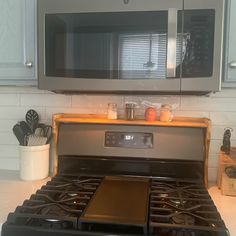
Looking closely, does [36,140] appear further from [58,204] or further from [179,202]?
[179,202]

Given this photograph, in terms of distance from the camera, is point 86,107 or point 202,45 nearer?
point 202,45

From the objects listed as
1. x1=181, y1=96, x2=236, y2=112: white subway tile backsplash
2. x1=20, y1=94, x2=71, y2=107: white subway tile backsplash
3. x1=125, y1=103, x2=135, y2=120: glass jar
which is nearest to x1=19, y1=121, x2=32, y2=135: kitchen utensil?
x1=20, y1=94, x2=71, y2=107: white subway tile backsplash

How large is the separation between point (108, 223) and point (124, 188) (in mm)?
312

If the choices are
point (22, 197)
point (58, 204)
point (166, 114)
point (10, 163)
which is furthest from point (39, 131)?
point (166, 114)

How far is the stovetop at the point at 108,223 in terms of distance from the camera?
2.64ft

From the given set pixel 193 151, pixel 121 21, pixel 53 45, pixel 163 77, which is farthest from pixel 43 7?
pixel 193 151

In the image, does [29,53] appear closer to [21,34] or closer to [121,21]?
[21,34]

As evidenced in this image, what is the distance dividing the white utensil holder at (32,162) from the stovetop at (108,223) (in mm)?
191

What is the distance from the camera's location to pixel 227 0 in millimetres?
1073

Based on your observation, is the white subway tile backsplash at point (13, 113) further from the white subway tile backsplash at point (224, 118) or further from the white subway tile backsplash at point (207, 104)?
the white subway tile backsplash at point (224, 118)

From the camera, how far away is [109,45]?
1040 mm

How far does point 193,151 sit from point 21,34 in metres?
0.90

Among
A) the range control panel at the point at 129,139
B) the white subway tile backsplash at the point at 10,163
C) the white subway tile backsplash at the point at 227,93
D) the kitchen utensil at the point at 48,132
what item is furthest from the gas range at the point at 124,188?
the white subway tile backsplash at the point at 10,163

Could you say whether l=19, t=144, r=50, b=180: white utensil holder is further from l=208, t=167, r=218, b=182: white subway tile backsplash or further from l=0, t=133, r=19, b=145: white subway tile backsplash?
l=208, t=167, r=218, b=182: white subway tile backsplash
